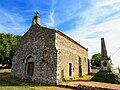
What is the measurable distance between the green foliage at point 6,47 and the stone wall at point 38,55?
2214 cm

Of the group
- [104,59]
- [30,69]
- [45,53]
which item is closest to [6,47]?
[30,69]

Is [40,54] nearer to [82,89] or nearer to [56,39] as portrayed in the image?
[56,39]

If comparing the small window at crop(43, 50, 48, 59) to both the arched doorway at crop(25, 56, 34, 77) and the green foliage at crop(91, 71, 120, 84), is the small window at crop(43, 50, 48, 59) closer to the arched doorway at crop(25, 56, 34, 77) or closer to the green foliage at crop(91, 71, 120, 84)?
the arched doorway at crop(25, 56, 34, 77)

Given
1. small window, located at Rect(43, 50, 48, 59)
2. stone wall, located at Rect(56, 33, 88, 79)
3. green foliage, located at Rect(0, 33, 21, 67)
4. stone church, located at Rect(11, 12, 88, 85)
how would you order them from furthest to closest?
1. green foliage, located at Rect(0, 33, 21, 67)
2. small window, located at Rect(43, 50, 48, 59)
3. stone wall, located at Rect(56, 33, 88, 79)
4. stone church, located at Rect(11, 12, 88, 85)

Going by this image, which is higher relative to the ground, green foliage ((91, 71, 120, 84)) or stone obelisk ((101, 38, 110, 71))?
stone obelisk ((101, 38, 110, 71))

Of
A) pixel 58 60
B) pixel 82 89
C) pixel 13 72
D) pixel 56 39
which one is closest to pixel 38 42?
pixel 56 39

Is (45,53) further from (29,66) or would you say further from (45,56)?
(29,66)

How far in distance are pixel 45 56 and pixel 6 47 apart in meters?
29.6

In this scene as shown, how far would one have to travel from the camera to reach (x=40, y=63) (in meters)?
18.9

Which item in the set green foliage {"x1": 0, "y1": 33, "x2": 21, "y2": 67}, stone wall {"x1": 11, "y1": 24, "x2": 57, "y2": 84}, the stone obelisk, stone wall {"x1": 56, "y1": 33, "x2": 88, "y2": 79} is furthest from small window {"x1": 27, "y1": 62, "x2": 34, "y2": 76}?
green foliage {"x1": 0, "y1": 33, "x2": 21, "y2": 67}

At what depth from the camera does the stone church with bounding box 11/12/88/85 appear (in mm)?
17578

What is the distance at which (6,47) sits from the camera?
4459 centimetres

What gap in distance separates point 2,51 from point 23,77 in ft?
82.5

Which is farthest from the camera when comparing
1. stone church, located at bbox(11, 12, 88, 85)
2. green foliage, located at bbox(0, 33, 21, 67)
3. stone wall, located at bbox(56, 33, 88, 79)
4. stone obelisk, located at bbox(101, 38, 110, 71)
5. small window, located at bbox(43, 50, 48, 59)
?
green foliage, located at bbox(0, 33, 21, 67)
